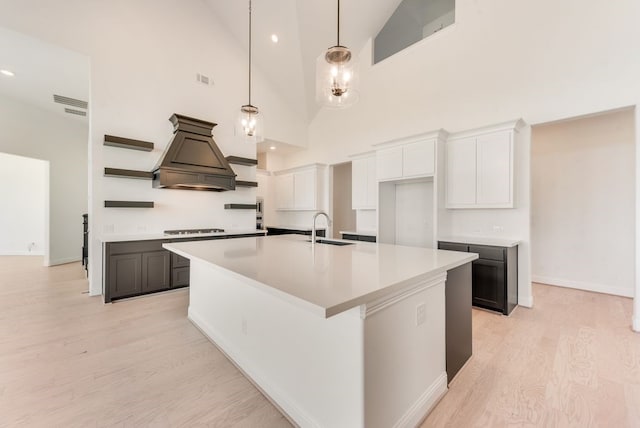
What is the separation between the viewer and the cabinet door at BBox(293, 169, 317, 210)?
6.34 meters

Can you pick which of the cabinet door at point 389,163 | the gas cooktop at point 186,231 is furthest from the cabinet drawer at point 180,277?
the cabinet door at point 389,163

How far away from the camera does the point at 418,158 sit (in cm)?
414

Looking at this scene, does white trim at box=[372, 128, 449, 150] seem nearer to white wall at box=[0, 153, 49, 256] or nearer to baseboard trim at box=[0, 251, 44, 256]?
white wall at box=[0, 153, 49, 256]

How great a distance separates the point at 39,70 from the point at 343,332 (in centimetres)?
601

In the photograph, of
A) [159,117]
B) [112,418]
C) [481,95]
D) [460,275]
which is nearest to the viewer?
[112,418]

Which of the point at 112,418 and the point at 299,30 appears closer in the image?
the point at 112,418

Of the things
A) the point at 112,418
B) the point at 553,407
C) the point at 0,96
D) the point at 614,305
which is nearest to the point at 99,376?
the point at 112,418

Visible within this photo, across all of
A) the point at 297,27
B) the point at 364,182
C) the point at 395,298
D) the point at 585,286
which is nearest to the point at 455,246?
the point at 364,182

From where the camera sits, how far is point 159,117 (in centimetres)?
452

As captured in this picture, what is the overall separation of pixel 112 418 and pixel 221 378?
64 cm

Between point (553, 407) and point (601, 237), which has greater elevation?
point (601, 237)

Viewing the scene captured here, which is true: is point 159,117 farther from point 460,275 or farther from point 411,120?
point 460,275

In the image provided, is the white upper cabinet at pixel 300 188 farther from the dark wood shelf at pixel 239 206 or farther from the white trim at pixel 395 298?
the white trim at pixel 395 298

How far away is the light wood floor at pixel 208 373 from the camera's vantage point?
1.62 meters
